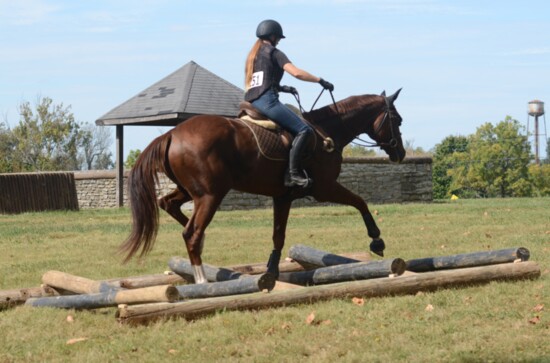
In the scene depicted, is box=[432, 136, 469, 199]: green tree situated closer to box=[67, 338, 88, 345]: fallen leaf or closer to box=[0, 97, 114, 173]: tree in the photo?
box=[0, 97, 114, 173]: tree

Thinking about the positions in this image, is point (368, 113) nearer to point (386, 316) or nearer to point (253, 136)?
point (253, 136)

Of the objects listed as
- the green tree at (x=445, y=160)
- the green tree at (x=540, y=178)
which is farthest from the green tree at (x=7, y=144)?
the green tree at (x=540, y=178)

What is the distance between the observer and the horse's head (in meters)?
11.4

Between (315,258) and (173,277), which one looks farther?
(315,258)

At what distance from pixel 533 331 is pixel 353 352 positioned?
1.73 meters

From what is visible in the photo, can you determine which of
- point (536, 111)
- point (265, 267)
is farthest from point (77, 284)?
point (536, 111)

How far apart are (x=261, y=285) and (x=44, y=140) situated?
202 feet

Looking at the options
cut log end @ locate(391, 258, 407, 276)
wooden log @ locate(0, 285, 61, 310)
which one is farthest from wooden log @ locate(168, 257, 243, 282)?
cut log end @ locate(391, 258, 407, 276)

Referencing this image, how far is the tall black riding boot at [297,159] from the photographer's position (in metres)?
10.2

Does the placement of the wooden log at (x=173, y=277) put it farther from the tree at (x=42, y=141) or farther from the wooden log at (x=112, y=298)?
the tree at (x=42, y=141)

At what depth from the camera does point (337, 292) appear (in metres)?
9.16

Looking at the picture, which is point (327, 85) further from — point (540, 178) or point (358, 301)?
point (540, 178)

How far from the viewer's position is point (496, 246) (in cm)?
1497

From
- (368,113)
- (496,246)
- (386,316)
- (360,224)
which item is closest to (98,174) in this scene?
(360,224)
